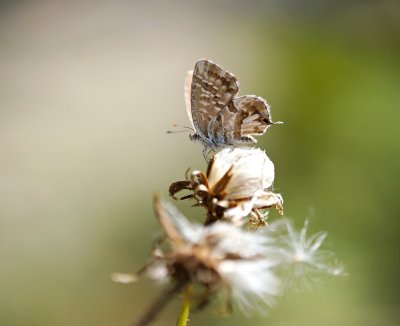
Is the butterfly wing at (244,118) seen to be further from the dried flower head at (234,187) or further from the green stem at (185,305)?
the green stem at (185,305)

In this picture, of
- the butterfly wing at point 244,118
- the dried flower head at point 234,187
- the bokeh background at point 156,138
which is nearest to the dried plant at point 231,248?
the dried flower head at point 234,187

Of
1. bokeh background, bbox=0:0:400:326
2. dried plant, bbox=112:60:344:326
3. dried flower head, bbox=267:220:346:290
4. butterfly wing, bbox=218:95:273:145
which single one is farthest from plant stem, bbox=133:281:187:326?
bokeh background, bbox=0:0:400:326

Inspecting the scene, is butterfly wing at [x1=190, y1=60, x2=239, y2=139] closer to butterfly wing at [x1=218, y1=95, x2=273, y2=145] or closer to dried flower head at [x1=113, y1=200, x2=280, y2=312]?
butterfly wing at [x1=218, y1=95, x2=273, y2=145]

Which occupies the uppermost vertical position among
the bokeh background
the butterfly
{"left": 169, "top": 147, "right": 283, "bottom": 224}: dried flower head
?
the butterfly

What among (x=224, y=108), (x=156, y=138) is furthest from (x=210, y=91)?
(x=156, y=138)

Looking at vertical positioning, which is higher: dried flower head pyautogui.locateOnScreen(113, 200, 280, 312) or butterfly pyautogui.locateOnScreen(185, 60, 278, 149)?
butterfly pyautogui.locateOnScreen(185, 60, 278, 149)

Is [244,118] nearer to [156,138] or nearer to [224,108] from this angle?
[224,108]

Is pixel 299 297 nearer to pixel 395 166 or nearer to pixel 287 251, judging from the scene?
pixel 395 166

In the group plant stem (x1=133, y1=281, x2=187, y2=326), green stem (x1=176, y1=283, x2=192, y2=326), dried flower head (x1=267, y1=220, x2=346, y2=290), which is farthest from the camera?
dried flower head (x1=267, y1=220, x2=346, y2=290)
